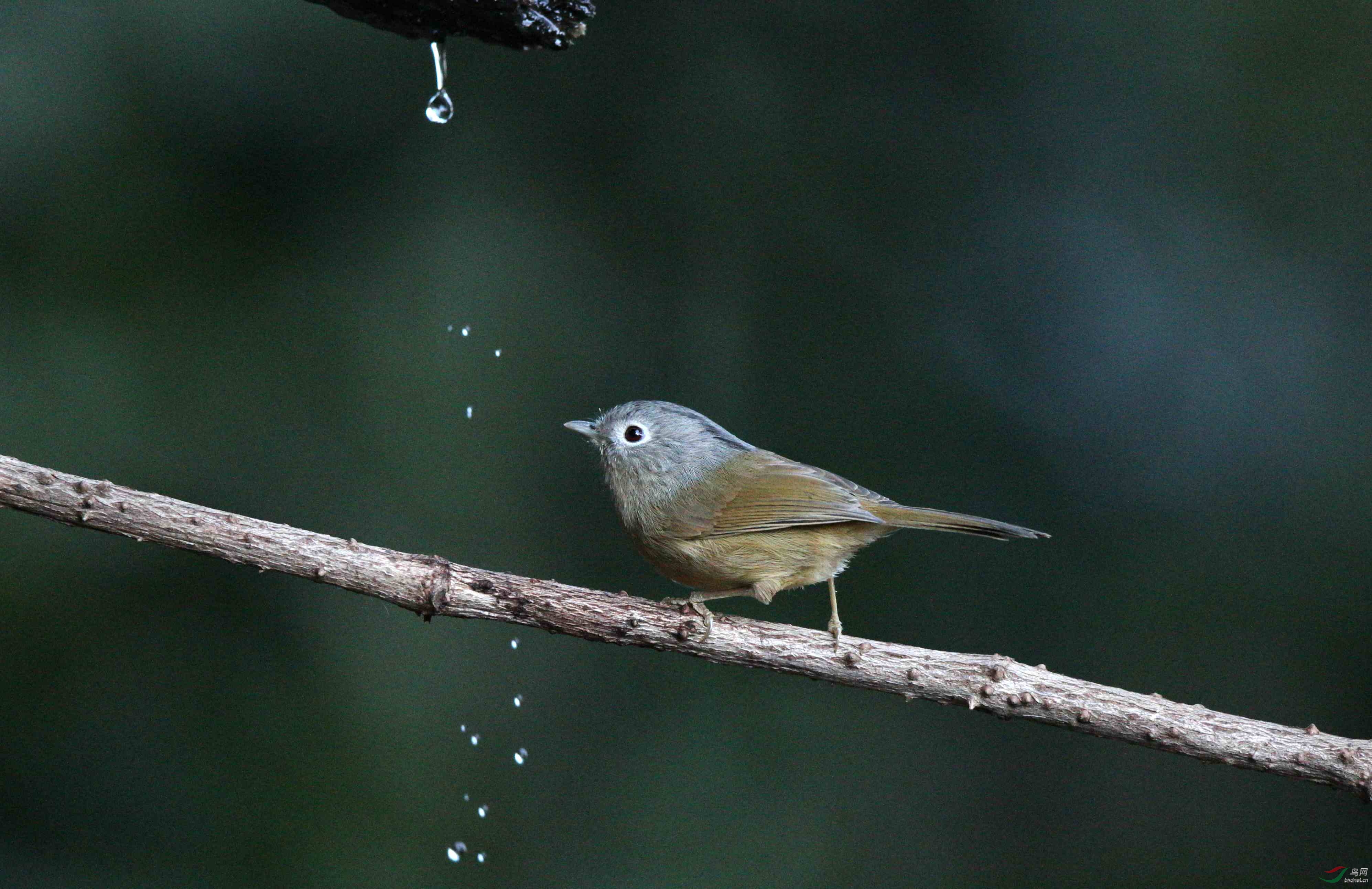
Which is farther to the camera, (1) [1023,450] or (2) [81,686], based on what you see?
(1) [1023,450]

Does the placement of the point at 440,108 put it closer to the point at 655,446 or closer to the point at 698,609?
the point at 655,446

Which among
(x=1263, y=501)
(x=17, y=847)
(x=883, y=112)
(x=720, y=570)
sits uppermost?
(x=883, y=112)

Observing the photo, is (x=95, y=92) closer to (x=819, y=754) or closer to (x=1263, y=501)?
(x=819, y=754)

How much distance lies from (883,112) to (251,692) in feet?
9.34

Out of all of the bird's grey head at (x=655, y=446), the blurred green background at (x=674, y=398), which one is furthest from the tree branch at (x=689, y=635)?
the blurred green background at (x=674, y=398)

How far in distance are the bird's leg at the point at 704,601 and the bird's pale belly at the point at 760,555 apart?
0.07 ft

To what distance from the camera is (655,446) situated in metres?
2.77

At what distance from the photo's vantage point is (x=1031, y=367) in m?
4.02

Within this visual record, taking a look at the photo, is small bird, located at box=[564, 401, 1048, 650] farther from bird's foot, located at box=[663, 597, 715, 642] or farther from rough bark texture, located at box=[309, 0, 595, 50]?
rough bark texture, located at box=[309, 0, 595, 50]

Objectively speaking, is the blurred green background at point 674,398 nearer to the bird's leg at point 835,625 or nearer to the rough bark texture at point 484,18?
the bird's leg at point 835,625

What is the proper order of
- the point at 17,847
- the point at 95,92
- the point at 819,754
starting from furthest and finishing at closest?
the point at 819,754 → the point at 95,92 → the point at 17,847

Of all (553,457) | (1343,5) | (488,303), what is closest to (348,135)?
(488,303)

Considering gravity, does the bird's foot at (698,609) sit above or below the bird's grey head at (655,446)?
below

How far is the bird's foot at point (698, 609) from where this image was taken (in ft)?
7.61
